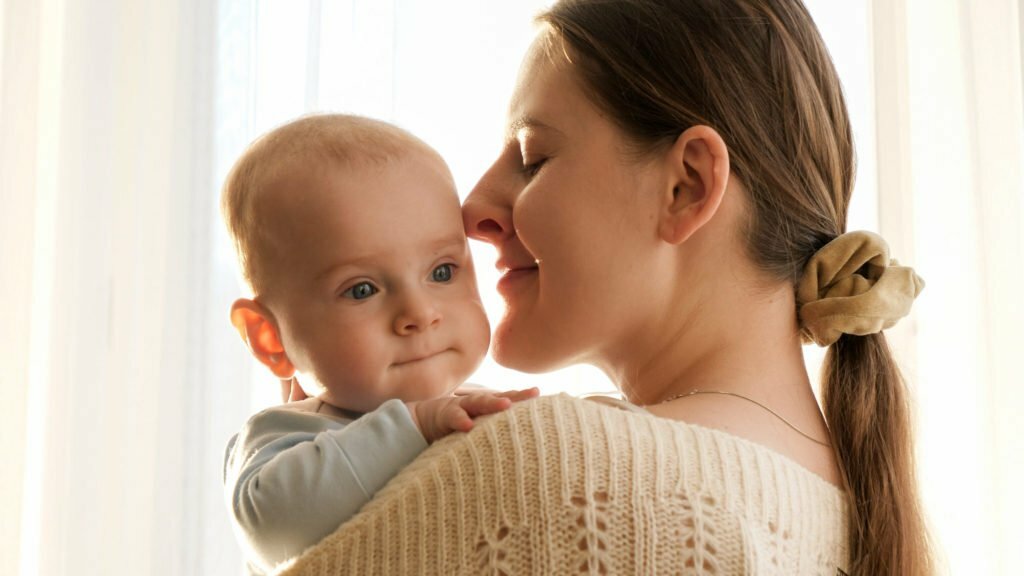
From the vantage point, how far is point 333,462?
3.70 feet

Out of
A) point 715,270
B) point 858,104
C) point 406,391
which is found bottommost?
point 406,391

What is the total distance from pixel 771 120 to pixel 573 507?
587 millimetres

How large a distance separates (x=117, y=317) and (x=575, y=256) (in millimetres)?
1828

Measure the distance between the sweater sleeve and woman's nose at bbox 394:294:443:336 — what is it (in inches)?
6.5

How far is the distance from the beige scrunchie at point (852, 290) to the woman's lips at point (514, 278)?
36cm

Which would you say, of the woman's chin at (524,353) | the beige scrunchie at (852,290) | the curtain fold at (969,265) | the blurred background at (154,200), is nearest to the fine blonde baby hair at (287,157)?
the woman's chin at (524,353)

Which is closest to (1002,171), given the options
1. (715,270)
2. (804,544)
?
(715,270)

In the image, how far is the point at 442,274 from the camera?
1407 mm

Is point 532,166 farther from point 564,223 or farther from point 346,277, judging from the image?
point 346,277

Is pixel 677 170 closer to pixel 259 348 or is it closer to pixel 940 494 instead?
pixel 259 348

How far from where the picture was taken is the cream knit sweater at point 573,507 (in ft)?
3.32

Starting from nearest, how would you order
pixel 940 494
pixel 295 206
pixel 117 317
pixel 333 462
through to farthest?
pixel 333 462, pixel 295 206, pixel 940 494, pixel 117 317

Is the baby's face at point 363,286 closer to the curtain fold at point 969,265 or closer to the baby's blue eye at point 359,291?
the baby's blue eye at point 359,291


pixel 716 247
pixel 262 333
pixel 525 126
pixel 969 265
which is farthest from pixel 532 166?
pixel 969 265
